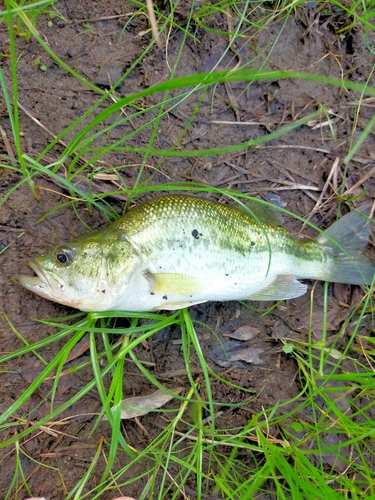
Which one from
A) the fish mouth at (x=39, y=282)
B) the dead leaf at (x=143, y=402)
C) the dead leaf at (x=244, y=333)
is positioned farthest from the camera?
the dead leaf at (x=244, y=333)

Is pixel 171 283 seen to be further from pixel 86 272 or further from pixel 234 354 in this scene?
pixel 234 354

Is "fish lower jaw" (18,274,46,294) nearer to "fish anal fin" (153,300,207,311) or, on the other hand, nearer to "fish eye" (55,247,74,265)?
"fish eye" (55,247,74,265)

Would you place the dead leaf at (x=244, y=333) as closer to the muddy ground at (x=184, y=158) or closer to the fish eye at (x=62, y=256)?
the muddy ground at (x=184, y=158)

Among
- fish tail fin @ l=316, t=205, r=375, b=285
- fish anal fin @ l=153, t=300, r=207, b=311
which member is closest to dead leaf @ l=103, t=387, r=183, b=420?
fish anal fin @ l=153, t=300, r=207, b=311

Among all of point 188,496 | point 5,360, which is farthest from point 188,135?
point 188,496

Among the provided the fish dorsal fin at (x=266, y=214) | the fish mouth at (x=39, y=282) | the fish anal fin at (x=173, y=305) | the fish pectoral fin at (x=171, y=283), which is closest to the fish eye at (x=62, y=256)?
the fish mouth at (x=39, y=282)

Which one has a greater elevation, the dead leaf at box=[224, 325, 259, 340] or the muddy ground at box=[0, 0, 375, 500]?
the muddy ground at box=[0, 0, 375, 500]

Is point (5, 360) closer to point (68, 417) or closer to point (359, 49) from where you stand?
point (68, 417)
